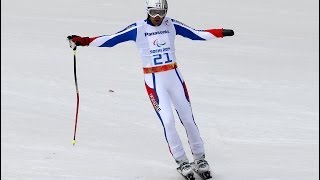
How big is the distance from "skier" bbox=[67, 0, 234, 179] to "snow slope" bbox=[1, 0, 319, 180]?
0.36 metres

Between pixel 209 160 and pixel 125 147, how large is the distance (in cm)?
104

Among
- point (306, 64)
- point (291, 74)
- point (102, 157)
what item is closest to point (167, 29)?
point (102, 157)

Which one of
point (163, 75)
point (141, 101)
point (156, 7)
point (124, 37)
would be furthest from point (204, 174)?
point (141, 101)

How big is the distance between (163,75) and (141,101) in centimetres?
383

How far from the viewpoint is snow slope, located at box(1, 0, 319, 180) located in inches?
321

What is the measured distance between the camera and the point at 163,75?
7.45 metres

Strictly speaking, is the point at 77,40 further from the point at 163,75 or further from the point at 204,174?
the point at 204,174

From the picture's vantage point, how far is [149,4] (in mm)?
7445

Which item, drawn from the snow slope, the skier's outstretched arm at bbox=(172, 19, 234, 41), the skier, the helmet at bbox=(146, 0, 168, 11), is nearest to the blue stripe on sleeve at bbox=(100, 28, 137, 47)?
the skier

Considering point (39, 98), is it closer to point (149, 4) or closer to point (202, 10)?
point (149, 4)

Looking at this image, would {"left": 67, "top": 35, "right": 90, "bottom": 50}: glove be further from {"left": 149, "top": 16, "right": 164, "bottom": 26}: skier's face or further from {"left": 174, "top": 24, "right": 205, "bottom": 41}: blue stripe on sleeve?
{"left": 174, "top": 24, "right": 205, "bottom": 41}: blue stripe on sleeve

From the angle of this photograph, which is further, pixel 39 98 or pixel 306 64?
pixel 306 64

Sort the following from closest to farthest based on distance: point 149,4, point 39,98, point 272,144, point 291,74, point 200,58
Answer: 1. point 149,4
2. point 272,144
3. point 39,98
4. point 291,74
5. point 200,58

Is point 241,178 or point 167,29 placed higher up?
point 167,29
